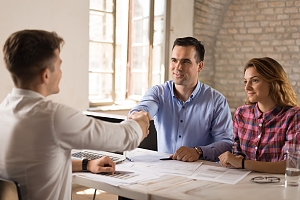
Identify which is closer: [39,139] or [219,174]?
[39,139]

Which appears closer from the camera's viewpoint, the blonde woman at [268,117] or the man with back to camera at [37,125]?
the man with back to camera at [37,125]

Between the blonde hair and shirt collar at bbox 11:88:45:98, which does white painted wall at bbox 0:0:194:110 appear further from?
the blonde hair

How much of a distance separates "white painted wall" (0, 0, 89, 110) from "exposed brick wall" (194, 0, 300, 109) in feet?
7.32

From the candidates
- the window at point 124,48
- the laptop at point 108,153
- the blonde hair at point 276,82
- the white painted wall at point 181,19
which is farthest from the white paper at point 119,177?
the white painted wall at point 181,19

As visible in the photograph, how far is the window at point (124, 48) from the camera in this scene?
15.2ft

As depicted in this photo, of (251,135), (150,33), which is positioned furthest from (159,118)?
(150,33)

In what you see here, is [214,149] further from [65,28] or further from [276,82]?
[65,28]

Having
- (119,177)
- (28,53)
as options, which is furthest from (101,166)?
(28,53)

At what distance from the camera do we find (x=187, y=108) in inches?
106

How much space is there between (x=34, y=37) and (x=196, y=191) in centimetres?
90

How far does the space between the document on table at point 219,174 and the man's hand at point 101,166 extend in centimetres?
40

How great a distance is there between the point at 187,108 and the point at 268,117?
681mm

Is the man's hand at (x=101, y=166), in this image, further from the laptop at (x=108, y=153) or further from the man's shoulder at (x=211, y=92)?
the man's shoulder at (x=211, y=92)

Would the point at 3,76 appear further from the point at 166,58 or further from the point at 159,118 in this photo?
the point at 166,58
